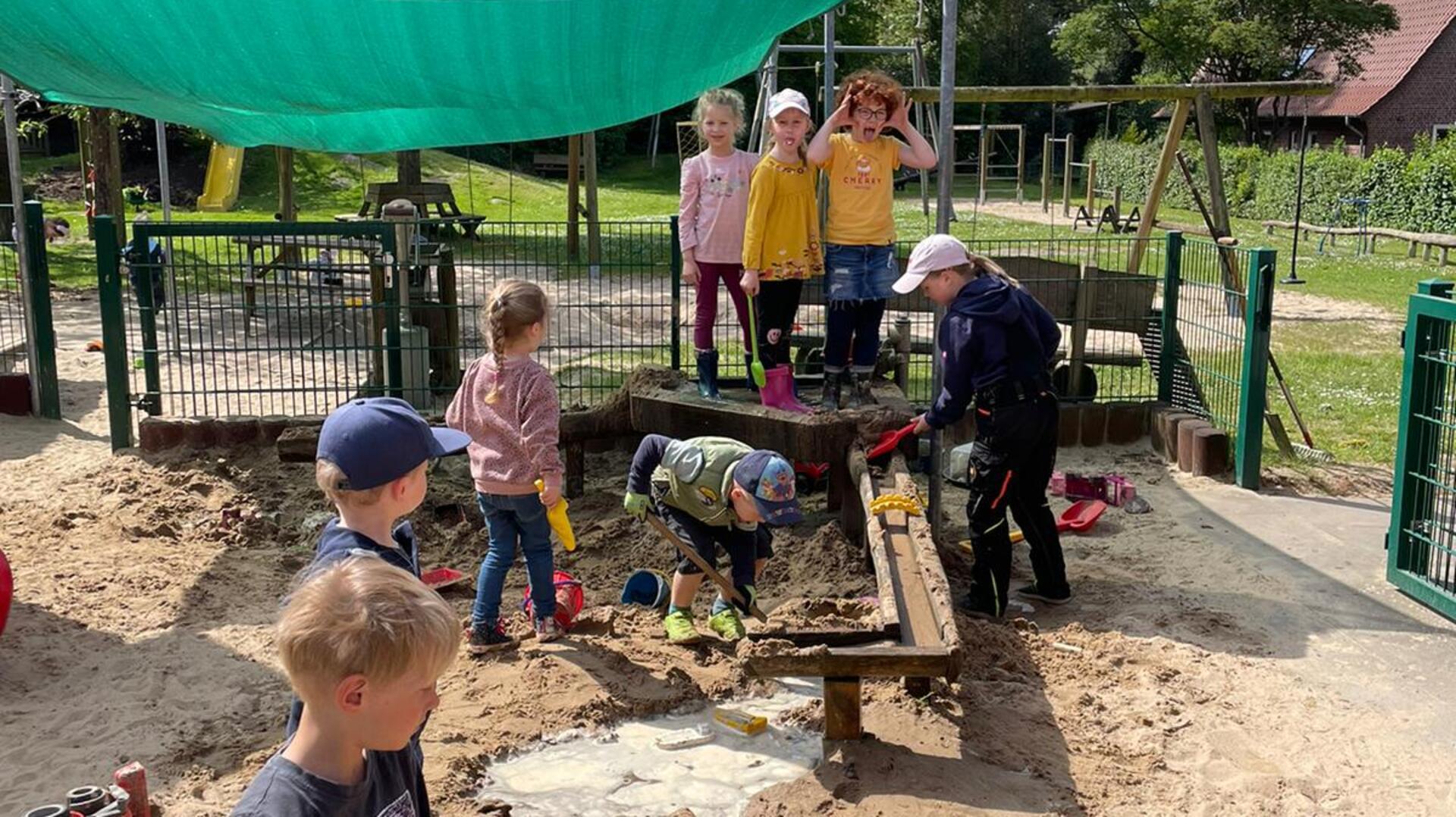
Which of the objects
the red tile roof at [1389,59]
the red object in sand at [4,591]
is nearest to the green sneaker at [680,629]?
the red object in sand at [4,591]

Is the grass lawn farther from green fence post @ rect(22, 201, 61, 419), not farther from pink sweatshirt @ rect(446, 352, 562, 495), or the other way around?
green fence post @ rect(22, 201, 61, 419)

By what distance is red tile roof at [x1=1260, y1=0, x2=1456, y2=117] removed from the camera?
43.6 metres

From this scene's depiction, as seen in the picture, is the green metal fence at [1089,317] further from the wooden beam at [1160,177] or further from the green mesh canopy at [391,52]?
the green mesh canopy at [391,52]

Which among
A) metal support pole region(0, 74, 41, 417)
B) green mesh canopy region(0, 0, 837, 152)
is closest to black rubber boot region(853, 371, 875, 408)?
green mesh canopy region(0, 0, 837, 152)

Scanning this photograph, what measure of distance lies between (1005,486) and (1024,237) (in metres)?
17.3

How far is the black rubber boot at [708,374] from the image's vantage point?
7438mm

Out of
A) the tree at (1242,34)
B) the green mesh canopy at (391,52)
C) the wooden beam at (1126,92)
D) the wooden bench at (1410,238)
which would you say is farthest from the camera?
the tree at (1242,34)

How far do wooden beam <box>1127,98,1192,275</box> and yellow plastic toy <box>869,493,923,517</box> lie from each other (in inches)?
163

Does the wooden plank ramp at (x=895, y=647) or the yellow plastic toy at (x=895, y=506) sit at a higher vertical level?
the yellow plastic toy at (x=895, y=506)

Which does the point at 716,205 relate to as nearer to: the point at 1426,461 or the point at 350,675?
the point at 1426,461

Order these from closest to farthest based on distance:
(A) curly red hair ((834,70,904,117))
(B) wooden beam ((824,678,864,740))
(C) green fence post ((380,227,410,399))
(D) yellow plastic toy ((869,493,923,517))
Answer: (B) wooden beam ((824,678,864,740))
(D) yellow plastic toy ((869,493,923,517))
(A) curly red hair ((834,70,904,117))
(C) green fence post ((380,227,410,399))

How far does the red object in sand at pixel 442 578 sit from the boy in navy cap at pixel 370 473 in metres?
3.31

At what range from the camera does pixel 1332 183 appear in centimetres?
3266

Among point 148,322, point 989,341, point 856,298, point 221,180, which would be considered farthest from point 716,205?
point 221,180
